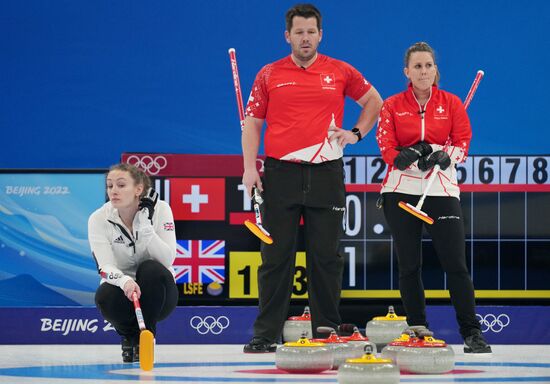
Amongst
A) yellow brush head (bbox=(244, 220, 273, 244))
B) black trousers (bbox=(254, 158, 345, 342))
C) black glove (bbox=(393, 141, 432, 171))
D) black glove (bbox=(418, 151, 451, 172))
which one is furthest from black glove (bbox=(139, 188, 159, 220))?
black glove (bbox=(418, 151, 451, 172))

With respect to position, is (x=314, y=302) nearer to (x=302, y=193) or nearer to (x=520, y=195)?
(x=302, y=193)

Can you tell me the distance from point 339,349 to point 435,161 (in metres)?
0.96

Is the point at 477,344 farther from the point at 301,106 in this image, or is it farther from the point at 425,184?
the point at 301,106

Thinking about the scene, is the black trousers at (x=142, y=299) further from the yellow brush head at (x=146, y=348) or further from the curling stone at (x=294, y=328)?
the curling stone at (x=294, y=328)

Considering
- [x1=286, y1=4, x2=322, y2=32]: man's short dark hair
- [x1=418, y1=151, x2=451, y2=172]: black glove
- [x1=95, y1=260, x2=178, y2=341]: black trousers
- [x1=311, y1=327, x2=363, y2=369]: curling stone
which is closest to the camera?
[x1=311, y1=327, x2=363, y2=369]: curling stone

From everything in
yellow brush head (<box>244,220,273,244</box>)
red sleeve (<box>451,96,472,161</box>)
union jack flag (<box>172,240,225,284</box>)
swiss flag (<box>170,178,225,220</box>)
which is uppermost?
red sleeve (<box>451,96,472,161</box>)

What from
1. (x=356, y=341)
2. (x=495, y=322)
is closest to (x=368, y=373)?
(x=356, y=341)

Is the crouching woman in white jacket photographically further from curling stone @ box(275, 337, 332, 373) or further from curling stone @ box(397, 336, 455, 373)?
curling stone @ box(397, 336, 455, 373)

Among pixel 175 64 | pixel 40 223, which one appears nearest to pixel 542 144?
pixel 175 64

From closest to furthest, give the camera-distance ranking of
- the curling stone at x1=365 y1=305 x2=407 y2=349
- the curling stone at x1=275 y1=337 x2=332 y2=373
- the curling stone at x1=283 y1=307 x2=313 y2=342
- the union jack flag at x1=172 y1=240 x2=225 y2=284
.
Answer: the curling stone at x1=275 y1=337 x2=332 y2=373
the curling stone at x1=365 y1=305 x2=407 y2=349
the curling stone at x1=283 y1=307 x2=313 y2=342
the union jack flag at x1=172 y1=240 x2=225 y2=284

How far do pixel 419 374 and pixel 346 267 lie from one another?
5.56ft

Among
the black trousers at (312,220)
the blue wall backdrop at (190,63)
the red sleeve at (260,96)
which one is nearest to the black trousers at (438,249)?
the black trousers at (312,220)

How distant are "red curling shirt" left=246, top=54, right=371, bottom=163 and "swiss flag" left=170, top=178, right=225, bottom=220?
1.06 m

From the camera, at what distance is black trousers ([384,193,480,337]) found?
14.4ft
